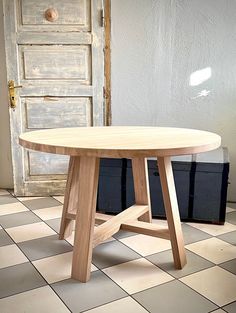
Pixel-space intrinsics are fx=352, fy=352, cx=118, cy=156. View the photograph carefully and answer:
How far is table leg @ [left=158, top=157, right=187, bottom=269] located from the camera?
1772 mm

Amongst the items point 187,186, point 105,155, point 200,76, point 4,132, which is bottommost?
point 187,186

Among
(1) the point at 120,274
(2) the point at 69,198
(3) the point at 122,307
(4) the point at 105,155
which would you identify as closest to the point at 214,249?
(1) the point at 120,274

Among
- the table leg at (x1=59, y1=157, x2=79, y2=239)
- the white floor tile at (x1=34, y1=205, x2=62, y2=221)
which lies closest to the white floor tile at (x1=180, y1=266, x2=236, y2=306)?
the table leg at (x1=59, y1=157, x2=79, y2=239)

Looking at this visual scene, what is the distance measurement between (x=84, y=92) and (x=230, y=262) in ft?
5.67

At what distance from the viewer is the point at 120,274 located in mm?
1772

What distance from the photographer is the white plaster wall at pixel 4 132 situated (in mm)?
3006

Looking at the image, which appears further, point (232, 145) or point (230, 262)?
point (232, 145)

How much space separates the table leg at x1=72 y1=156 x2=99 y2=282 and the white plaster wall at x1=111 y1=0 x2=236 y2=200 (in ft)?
4.56

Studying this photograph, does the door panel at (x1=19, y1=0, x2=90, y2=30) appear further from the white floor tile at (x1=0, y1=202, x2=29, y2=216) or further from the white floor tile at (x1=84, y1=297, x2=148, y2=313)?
the white floor tile at (x1=84, y1=297, x2=148, y2=313)

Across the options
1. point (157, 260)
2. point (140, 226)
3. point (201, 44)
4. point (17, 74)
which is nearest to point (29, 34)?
point (17, 74)

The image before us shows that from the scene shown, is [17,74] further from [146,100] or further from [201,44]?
[201,44]

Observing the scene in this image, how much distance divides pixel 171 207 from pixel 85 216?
1.45 feet

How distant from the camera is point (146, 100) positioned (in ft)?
9.61

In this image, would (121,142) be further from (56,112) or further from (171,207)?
(56,112)
